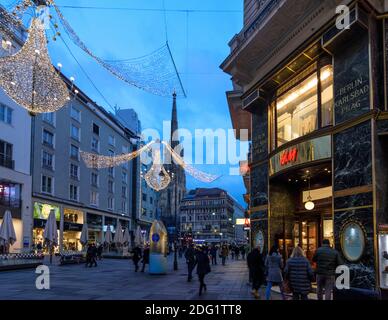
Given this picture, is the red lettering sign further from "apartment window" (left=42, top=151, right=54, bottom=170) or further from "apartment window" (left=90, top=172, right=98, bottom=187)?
"apartment window" (left=90, top=172, right=98, bottom=187)

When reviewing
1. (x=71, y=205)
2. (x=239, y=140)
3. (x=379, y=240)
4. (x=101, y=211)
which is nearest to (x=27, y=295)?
(x=379, y=240)

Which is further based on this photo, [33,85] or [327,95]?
[33,85]

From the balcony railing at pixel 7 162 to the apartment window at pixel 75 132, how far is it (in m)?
15.7

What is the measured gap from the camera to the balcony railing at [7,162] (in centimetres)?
4026

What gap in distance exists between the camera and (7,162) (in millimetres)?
41031

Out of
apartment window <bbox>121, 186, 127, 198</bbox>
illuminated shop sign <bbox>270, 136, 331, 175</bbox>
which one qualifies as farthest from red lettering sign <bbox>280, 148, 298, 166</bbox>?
apartment window <bbox>121, 186, 127, 198</bbox>

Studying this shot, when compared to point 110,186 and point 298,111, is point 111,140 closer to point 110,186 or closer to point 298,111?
point 110,186

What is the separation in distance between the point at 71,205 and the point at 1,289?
39.9 m

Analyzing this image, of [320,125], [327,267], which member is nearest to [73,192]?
[320,125]

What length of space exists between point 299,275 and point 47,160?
4423cm

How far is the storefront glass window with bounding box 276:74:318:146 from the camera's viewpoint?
54.3 ft

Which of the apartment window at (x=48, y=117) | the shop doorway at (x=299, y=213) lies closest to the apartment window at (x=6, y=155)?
the apartment window at (x=48, y=117)

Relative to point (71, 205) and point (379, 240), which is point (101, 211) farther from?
point (379, 240)

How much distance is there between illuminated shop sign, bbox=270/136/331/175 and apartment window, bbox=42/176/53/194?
3651 centimetres
